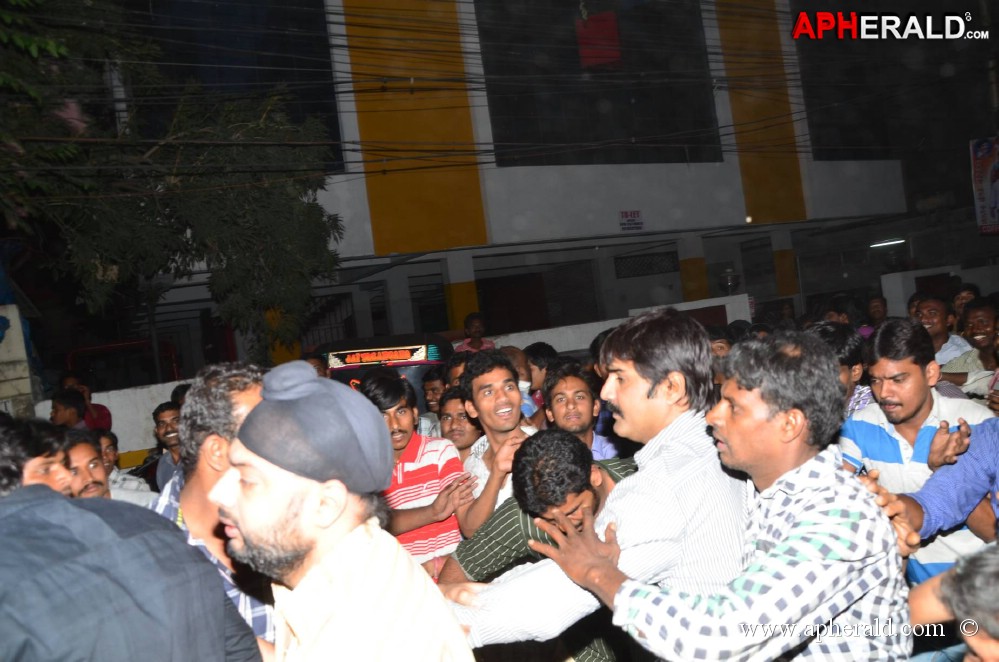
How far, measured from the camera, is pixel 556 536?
8.09ft

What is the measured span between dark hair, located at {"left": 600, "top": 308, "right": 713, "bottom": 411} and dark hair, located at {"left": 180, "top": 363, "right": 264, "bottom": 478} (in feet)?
4.44

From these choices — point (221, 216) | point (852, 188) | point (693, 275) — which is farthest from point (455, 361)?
point (852, 188)

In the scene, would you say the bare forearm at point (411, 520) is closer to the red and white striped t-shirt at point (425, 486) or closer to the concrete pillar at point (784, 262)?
the red and white striped t-shirt at point (425, 486)

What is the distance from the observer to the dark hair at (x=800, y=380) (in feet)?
7.98

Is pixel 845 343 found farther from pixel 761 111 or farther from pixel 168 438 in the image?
pixel 761 111

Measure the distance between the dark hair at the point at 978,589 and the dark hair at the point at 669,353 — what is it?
1.10 m

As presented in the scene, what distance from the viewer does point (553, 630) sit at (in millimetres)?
2693


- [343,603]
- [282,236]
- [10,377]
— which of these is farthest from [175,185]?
[343,603]

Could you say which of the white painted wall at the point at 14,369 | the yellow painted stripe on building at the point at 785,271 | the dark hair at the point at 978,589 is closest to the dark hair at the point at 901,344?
the dark hair at the point at 978,589

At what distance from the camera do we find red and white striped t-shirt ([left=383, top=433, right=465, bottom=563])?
185 inches

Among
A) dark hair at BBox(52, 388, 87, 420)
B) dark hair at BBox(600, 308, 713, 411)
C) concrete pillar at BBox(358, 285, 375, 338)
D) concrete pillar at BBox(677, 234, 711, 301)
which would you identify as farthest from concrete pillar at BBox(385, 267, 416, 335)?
dark hair at BBox(600, 308, 713, 411)

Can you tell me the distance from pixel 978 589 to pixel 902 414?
8.32ft

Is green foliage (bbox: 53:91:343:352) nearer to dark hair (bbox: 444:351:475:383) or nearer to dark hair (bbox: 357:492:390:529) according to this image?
dark hair (bbox: 444:351:475:383)

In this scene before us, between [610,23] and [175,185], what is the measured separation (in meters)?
12.8
